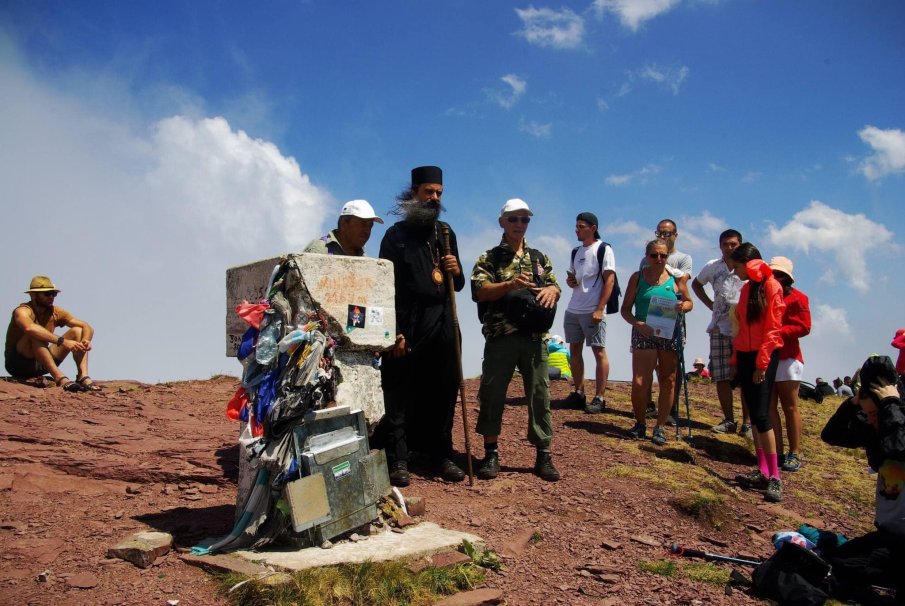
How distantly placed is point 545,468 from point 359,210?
2.80 metres

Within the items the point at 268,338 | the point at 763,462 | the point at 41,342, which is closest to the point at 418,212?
the point at 268,338

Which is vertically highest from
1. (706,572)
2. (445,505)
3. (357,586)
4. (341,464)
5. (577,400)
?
(577,400)

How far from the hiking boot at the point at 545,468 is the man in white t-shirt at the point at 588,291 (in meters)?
2.18

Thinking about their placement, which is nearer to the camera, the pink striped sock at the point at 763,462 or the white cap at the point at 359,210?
the white cap at the point at 359,210

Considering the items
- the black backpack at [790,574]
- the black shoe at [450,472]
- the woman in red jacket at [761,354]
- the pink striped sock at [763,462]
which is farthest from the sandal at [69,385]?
the black backpack at [790,574]

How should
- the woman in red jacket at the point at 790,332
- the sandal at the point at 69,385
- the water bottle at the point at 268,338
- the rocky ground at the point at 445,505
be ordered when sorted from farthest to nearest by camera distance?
1. the sandal at the point at 69,385
2. the woman in red jacket at the point at 790,332
3. the water bottle at the point at 268,338
4. the rocky ground at the point at 445,505

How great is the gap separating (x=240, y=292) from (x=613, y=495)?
11.3ft

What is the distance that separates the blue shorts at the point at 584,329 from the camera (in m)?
8.15

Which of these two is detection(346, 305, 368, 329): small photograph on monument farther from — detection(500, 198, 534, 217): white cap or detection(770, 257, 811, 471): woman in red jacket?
detection(770, 257, 811, 471): woman in red jacket

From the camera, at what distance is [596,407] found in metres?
8.67

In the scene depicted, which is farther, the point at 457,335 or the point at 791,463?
the point at 791,463

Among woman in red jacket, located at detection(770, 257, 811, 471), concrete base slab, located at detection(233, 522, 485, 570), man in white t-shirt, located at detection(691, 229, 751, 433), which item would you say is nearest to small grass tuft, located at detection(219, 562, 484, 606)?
concrete base slab, located at detection(233, 522, 485, 570)

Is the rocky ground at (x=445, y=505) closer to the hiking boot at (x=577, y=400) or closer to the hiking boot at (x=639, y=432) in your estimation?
the hiking boot at (x=639, y=432)

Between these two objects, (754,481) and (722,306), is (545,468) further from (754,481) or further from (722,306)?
(722,306)
